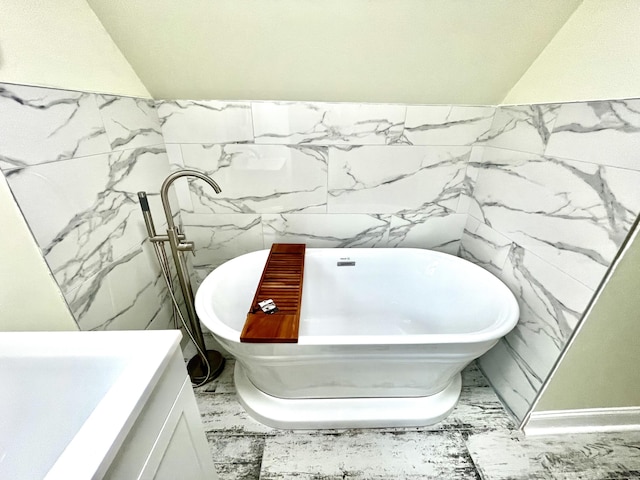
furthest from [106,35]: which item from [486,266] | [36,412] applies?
[486,266]

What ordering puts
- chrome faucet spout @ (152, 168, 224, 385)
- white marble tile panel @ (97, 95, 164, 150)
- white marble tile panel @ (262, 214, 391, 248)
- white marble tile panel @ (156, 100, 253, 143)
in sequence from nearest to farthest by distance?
white marble tile panel @ (97, 95, 164, 150)
chrome faucet spout @ (152, 168, 224, 385)
white marble tile panel @ (156, 100, 253, 143)
white marble tile panel @ (262, 214, 391, 248)

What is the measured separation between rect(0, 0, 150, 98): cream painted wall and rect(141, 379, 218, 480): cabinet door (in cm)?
94

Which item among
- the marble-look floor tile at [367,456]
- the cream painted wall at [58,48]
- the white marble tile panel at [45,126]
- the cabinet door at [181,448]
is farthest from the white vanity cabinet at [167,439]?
the cream painted wall at [58,48]

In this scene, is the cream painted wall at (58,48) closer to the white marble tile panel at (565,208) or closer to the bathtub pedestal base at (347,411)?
the bathtub pedestal base at (347,411)

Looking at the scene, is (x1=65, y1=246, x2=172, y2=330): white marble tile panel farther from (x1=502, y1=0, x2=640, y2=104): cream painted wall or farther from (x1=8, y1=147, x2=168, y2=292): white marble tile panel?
(x1=502, y1=0, x2=640, y2=104): cream painted wall

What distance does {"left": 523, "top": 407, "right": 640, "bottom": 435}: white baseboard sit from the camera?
48.4 inches

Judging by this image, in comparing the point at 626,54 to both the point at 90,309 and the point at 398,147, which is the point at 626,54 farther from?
the point at 90,309

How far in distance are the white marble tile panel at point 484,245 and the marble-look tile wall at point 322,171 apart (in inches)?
2.8

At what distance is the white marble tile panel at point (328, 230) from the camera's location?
1652 millimetres

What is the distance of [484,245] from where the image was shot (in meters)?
1.55

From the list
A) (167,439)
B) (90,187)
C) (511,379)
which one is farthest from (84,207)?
(511,379)

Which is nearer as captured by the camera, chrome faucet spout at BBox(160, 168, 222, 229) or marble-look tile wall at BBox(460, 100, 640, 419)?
marble-look tile wall at BBox(460, 100, 640, 419)

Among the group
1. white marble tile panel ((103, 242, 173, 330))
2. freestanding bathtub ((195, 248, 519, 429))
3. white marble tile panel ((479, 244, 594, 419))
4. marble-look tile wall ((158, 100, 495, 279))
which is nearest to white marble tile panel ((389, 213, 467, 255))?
marble-look tile wall ((158, 100, 495, 279))

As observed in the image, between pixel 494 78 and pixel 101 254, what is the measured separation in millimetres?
Answer: 1855
